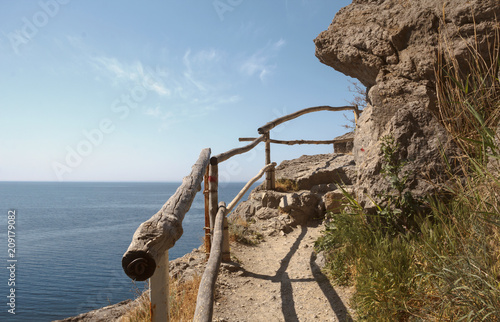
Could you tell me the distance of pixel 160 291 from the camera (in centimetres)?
184

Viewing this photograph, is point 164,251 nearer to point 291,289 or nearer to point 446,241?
point 446,241

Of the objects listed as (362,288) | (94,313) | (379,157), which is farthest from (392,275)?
(94,313)

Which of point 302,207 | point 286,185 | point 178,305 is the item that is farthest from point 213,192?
point 286,185

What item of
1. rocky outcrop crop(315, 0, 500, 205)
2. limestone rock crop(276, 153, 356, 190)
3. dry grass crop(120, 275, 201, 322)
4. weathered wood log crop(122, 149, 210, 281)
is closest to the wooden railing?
weathered wood log crop(122, 149, 210, 281)

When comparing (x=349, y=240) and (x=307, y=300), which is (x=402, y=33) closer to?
(x=349, y=240)

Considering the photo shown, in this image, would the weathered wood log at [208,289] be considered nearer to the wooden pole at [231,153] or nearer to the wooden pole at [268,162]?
the wooden pole at [231,153]

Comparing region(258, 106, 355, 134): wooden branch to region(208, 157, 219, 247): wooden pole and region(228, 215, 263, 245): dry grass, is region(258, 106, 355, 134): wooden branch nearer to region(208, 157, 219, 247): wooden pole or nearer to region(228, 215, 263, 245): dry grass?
region(228, 215, 263, 245): dry grass

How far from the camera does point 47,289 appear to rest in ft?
32.8

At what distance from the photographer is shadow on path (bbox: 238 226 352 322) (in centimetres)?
315

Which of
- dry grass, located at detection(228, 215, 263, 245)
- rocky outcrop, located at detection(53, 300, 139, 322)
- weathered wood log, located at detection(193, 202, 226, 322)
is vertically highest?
weathered wood log, located at detection(193, 202, 226, 322)

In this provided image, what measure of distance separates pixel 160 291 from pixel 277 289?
246cm

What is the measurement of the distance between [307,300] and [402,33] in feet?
11.7

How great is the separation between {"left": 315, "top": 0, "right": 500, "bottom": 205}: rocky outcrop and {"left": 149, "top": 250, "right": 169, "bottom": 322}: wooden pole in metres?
2.66

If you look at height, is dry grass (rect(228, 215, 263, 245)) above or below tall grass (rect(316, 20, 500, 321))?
below
